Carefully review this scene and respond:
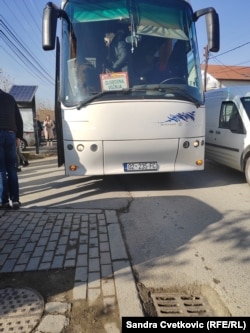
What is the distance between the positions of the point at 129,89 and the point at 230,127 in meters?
3.06

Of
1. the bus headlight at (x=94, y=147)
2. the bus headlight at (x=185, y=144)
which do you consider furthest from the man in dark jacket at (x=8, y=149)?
the bus headlight at (x=185, y=144)

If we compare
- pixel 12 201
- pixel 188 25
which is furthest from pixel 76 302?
pixel 188 25

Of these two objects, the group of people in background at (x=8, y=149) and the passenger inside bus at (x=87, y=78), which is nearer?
the group of people in background at (x=8, y=149)

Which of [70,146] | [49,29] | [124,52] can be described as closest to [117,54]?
[124,52]

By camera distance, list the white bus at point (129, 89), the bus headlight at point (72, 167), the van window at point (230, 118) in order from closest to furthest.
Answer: the white bus at point (129, 89)
the bus headlight at point (72, 167)
the van window at point (230, 118)

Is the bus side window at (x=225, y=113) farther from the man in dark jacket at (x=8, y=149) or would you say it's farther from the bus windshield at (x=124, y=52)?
the man in dark jacket at (x=8, y=149)

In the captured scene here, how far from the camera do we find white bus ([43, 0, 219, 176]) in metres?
5.22

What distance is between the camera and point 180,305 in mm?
2615

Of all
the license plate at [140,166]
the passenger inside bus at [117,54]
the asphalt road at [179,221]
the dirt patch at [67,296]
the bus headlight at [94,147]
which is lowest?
the asphalt road at [179,221]

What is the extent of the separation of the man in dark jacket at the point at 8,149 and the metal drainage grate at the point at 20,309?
8.24 ft

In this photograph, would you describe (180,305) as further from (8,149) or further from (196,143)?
(8,149)

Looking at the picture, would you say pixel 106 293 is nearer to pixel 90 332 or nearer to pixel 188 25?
pixel 90 332

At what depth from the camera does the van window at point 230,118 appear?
6.64 metres

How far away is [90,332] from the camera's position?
229 cm
